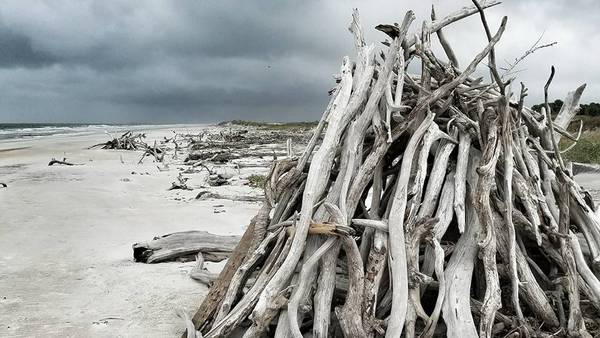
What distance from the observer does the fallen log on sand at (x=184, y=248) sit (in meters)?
5.86

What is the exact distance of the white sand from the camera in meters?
4.18

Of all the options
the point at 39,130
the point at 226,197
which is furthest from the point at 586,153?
the point at 39,130

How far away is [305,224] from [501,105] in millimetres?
1608

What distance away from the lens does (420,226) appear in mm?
3227

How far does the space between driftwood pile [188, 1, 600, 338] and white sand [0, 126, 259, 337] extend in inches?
40.7

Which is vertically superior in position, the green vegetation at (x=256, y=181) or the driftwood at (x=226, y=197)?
the green vegetation at (x=256, y=181)

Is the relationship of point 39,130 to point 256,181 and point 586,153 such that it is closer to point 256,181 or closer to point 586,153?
point 256,181

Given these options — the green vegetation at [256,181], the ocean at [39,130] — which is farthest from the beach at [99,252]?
the ocean at [39,130]

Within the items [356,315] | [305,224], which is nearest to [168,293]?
[305,224]

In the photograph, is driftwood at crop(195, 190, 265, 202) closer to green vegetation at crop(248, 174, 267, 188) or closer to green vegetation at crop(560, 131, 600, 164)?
green vegetation at crop(248, 174, 267, 188)

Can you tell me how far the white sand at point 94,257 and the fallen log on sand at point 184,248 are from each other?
14 centimetres

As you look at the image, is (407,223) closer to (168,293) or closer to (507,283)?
(507,283)

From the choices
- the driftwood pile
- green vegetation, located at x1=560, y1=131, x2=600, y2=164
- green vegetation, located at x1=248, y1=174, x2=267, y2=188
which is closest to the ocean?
green vegetation, located at x1=248, y1=174, x2=267, y2=188

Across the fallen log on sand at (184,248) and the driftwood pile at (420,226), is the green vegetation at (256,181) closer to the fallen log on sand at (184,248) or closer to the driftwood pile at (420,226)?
the fallen log on sand at (184,248)
